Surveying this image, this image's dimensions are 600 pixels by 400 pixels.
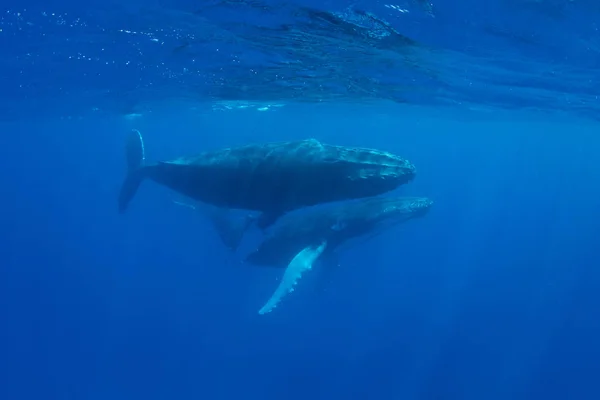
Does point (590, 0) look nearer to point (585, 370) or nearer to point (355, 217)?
point (355, 217)

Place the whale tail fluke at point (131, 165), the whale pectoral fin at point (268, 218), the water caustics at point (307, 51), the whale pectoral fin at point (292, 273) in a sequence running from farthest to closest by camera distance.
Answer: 1. the whale tail fluke at point (131, 165)
2. the water caustics at point (307, 51)
3. the whale pectoral fin at point (292, 273)
4. the whale pectoral fin at point (268, 218)

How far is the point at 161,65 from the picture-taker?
22359 mm

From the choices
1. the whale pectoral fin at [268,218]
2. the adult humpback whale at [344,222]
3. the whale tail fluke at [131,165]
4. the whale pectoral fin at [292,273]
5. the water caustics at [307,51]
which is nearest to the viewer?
the whale pectoral fin at [268,218]

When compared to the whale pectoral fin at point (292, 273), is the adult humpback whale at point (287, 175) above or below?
above

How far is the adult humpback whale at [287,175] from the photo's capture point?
8.77 metres

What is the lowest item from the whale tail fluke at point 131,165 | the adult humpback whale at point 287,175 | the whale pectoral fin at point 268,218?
the whale tail fluke at point 131,165

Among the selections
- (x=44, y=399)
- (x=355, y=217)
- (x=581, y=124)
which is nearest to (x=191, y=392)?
(x=44, y=399)

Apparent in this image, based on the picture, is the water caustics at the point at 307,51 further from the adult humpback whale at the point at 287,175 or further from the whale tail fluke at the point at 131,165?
the adult humpback whale at the point at 287,175

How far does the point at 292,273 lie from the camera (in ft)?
38.7

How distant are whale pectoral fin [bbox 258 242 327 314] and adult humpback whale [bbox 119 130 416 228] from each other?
2.08m

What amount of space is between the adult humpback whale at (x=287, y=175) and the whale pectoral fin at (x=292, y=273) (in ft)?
6.84

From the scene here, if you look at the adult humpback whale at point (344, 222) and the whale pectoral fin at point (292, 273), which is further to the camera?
the adult humpback whale at point (344, 222)

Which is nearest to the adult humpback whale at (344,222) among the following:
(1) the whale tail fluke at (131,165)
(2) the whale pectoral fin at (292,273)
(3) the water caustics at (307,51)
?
(2) the whale pectoral fin at (292,273)

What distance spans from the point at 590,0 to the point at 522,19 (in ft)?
7.19
